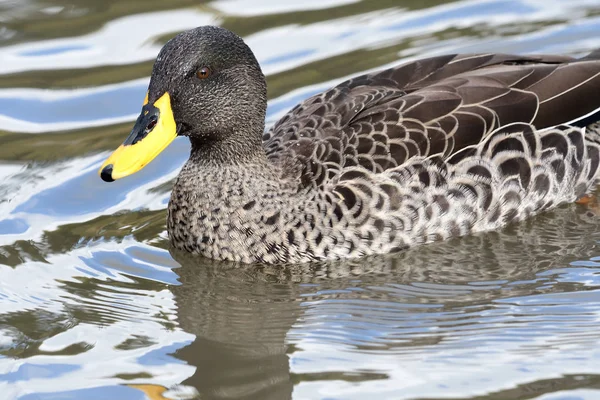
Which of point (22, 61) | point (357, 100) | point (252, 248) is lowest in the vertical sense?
point (252, 248)

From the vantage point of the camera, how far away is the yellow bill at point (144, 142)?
786 cm

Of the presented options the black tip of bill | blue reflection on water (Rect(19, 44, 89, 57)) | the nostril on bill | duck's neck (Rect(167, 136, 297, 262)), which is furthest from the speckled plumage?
blue reflection on water (Rect(19, 44, 89, 57))

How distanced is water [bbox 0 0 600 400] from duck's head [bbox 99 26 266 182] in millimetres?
948

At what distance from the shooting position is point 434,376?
675cm

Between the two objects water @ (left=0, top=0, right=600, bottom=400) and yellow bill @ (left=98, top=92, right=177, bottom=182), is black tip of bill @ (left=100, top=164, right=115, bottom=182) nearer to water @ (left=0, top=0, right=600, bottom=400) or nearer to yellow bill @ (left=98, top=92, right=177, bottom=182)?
yellow bill @ (left=98, top=92, right=177, bottom=182)

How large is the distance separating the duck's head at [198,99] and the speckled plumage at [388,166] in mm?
35

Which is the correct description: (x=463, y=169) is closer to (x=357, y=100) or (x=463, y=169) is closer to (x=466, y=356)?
(x=357, y=100)

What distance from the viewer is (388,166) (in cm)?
838

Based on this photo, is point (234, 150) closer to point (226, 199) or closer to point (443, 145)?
point (226, 199)

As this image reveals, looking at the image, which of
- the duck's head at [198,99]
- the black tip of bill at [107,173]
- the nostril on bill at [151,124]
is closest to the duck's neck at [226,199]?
the duck's head at [198,99]

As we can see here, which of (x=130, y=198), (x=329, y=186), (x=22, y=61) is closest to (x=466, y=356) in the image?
(x=329, y=186)

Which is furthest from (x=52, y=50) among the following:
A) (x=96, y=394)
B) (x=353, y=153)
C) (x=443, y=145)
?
(x=96, y=394)

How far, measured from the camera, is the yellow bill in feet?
25.8

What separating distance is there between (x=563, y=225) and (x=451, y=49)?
327cm
